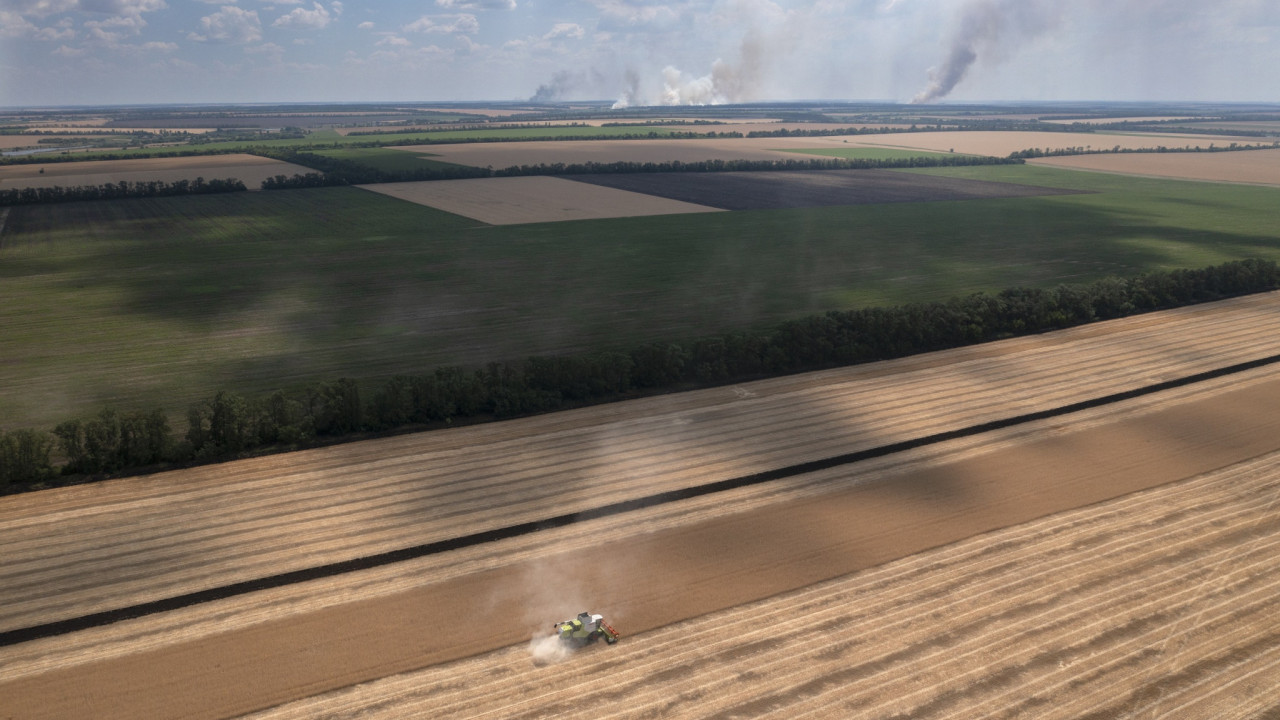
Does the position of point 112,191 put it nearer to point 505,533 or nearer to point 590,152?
point 590,152

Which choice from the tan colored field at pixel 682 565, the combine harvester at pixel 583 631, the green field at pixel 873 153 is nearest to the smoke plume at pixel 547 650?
the combine harvester at pixel 583 631

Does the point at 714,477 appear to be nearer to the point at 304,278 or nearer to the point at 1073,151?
the point at 304,278

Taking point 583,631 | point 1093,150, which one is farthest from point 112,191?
point 1093,150

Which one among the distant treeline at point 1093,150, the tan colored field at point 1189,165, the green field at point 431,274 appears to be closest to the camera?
the green field at point 431,274

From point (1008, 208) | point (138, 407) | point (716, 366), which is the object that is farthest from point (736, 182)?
point (138, 407)

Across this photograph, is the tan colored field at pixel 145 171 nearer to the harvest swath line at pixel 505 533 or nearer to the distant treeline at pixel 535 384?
the distant treeline at pixel 535 384

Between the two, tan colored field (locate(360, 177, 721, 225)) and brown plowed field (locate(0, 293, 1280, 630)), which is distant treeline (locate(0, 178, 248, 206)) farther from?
brown plowed field (locate(0, 293, 1280, 630))
